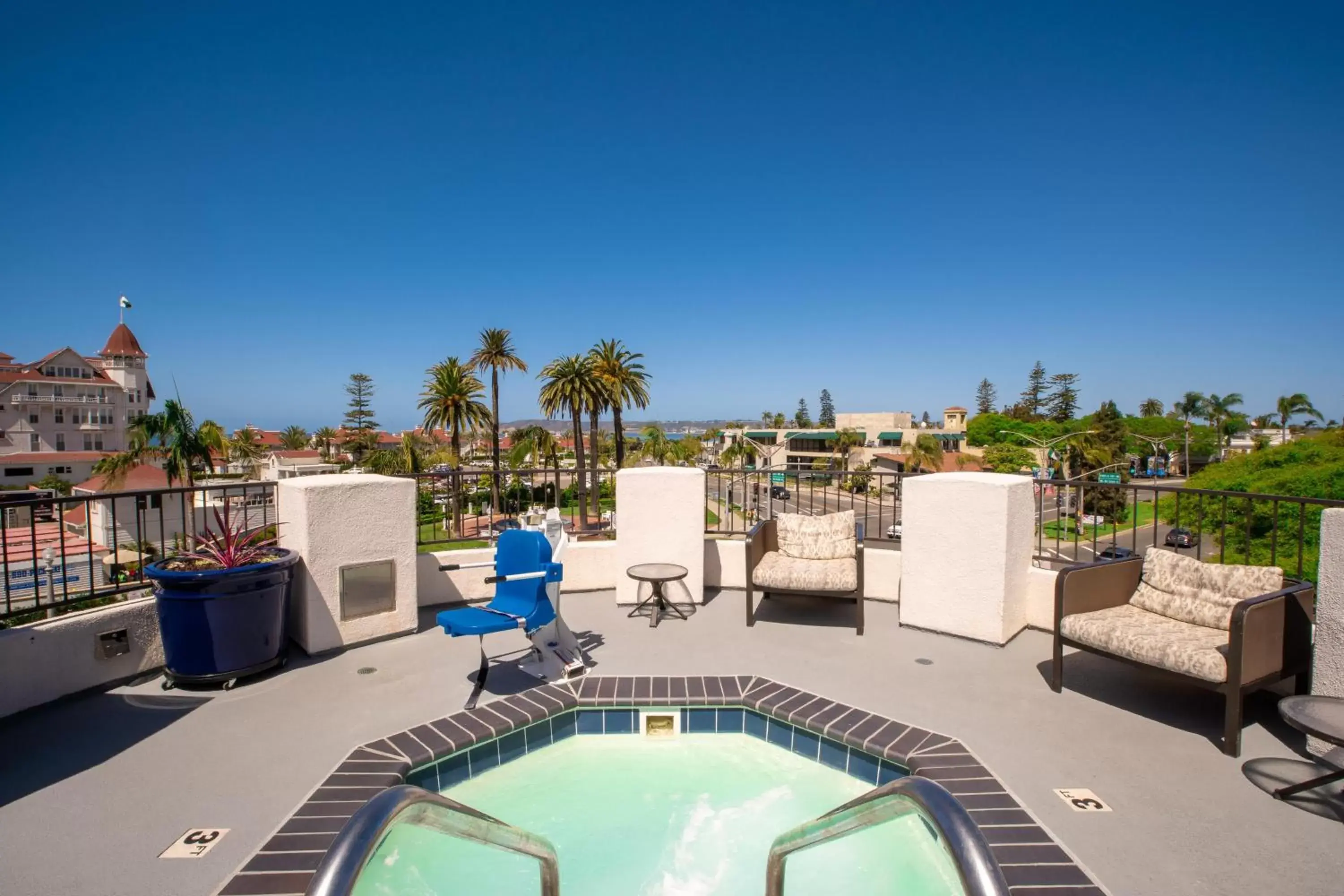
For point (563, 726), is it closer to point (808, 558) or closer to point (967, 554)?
point (808, 558)

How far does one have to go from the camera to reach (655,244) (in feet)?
98.1

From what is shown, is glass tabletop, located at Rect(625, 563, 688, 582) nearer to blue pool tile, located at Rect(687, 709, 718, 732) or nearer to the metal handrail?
blue pool tile, located at Rect(687, 709, 718, 732)

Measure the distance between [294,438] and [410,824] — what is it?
9696 cm

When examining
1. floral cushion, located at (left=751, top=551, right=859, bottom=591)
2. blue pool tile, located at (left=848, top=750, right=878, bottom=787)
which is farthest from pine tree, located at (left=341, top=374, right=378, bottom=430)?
blue pool tile, located at (left=848, top=750, right=878, bottom=787)

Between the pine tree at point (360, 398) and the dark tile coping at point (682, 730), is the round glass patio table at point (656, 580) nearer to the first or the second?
the dark tile coping at point (682, 730)

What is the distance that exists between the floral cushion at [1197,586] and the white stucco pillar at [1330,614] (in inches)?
14.1

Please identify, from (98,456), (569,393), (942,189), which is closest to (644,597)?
(942,189)

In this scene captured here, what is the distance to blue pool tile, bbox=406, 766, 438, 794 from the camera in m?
2.66

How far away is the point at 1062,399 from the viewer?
236 feet

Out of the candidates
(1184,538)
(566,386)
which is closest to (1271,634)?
(566,386)

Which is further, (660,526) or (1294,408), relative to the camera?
(1294,408)

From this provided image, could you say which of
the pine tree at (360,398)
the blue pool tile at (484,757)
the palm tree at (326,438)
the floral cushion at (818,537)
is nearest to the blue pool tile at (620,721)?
the blue pool tile at (484,757)

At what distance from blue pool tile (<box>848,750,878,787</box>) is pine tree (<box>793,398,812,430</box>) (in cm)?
10482

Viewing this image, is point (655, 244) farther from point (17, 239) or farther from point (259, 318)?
point (17, 239)
